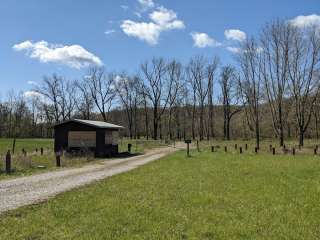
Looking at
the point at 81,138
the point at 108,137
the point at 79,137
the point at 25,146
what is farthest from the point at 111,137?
the point at 25,146

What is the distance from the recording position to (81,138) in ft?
116

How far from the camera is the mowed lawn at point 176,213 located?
769cm

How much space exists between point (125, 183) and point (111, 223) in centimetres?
701

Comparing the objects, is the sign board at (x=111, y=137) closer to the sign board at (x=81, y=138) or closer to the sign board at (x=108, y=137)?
the sign board at (x=108, y=137)

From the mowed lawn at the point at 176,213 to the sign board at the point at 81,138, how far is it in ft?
66.9

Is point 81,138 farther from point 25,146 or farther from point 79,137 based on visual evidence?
point 25,146

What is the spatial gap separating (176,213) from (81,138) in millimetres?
26743

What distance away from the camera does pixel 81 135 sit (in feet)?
116

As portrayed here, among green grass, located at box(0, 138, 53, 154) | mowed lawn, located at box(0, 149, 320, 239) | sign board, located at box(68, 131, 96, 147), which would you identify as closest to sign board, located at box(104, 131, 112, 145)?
sign board, located at box(68, 131, 96, 147)

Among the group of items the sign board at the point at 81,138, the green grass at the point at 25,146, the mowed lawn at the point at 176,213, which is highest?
the sign board at the point at 81,138

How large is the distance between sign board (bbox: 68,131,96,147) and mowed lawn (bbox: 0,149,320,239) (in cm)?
2038

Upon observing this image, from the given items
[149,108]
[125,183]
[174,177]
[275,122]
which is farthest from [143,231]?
[149,108]

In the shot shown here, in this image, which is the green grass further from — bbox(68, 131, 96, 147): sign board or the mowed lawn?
the mowed lawn

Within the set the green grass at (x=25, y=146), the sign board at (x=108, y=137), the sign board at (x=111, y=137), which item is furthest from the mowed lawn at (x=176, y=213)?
the green grass at (x=25, y=146)
